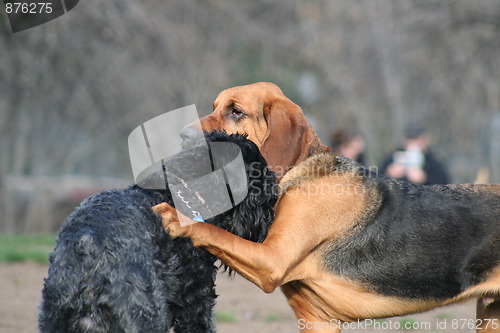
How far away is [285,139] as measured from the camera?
4234 millimetres

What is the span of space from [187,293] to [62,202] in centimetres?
1485

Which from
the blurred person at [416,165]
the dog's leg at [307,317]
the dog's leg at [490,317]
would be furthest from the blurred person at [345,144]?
the dog's leg at [307,317]

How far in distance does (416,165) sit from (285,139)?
248 inches

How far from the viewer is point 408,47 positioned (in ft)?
64.1

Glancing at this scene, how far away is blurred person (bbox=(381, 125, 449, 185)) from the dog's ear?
5.87 meters

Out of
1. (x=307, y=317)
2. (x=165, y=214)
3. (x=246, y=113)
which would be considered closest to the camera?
(x=165, y=214)

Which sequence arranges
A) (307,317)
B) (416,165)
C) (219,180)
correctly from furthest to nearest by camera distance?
1. (416,165)
2. (307,317)
3. (219,180)

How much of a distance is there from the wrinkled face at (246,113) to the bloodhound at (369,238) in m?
0.19

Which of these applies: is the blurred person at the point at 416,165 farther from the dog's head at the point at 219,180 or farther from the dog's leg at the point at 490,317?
the dog's head at the point at 219,180

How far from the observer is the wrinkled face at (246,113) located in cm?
451

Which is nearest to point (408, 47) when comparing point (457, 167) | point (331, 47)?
point (331, 47)

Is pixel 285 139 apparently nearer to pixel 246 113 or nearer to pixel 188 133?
pixel 246 113

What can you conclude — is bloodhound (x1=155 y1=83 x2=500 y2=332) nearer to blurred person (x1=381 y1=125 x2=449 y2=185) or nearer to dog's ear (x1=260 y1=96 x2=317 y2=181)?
dog's ear (x1=260 y1=96 x2=317 y2=181)

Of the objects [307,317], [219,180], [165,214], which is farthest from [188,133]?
[307,317]
